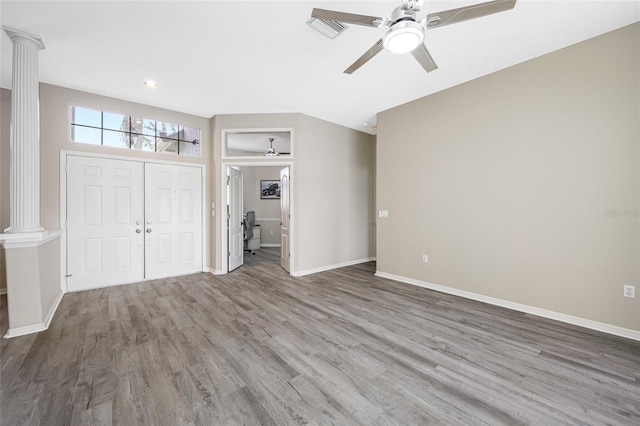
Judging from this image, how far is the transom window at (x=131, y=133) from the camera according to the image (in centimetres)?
386

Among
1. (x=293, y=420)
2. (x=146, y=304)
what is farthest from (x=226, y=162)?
(x=293, y=420)

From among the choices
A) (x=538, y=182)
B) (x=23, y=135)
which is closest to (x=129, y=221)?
(x=23, y=135)

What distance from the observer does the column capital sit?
2.49m

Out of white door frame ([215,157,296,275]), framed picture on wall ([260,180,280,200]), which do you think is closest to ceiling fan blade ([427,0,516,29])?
white door frame ([215,157,296,275])

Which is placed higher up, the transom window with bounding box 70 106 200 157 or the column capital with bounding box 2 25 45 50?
the column capital with bounding box 2 25 45 50

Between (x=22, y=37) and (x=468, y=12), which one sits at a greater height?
(x=22, y=37)

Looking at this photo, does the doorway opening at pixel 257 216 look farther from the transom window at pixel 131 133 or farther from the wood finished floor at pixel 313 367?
the wood finished floor at pixel 313 367

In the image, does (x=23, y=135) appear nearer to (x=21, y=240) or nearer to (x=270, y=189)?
(x=21, y=240)

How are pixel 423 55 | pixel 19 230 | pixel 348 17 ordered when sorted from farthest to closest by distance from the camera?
1. pixel 19 230
2. pixel 423 55
3. pixel 348 17

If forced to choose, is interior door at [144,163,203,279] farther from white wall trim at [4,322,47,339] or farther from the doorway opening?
white wall trim at [4,322,47,339]

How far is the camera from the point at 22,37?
2.55 m

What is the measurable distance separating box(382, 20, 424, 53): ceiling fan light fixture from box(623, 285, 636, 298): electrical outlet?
10.3 ft

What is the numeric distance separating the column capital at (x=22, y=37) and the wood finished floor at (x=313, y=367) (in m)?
3.01

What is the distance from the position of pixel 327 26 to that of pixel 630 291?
397cm
